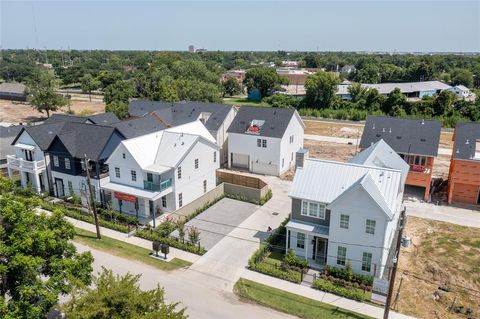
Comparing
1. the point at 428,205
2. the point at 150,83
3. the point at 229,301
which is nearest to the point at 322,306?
the point at 229,301

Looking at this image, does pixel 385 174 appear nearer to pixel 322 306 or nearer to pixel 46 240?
pixel 322 306

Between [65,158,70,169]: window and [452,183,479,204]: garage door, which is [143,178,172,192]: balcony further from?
[452,183,479,204]: garage door

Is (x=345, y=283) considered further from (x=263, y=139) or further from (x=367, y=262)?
(x=263, y=139)

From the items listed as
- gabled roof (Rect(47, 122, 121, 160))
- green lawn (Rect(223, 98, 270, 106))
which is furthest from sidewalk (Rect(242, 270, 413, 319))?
green lawn (Rect(223, 98, 270, 106))

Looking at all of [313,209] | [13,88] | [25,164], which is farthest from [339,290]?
[13,88]

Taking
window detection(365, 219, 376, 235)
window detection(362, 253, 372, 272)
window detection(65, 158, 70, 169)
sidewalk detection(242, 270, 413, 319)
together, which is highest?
window detection(65, 158, 70, 169)
